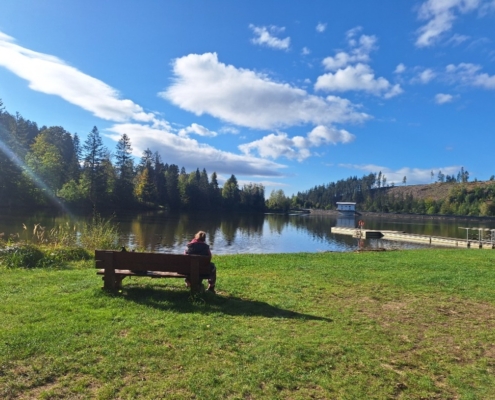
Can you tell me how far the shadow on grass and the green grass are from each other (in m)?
Result: 0.03

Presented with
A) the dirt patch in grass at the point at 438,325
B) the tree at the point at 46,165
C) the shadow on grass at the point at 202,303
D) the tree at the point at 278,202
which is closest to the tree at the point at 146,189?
the tree at the point at 46,165

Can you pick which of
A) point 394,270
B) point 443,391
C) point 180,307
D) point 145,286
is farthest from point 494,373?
point 394,270

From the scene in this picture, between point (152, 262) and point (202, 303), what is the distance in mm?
1228

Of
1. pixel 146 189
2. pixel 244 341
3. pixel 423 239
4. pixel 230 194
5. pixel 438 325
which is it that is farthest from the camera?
pixel 230 194

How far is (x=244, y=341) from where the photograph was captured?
4.53 m

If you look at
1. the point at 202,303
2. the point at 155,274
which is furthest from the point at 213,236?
the point at 202,303

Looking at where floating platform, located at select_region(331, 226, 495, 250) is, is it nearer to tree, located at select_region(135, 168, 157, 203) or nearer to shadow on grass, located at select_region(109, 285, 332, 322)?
shadow on grass, located at select_region(109, 285, 332, 322)

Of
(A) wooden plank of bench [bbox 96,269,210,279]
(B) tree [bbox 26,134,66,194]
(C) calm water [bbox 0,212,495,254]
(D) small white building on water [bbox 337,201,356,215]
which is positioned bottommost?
(C) calm water [bbox 0,212,495,254]

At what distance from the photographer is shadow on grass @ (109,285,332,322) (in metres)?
5.76

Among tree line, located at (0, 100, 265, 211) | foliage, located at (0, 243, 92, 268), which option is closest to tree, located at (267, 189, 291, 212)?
tree line, located at (0, 100, 265, 211)

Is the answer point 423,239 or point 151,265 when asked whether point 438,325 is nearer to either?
point 151,265

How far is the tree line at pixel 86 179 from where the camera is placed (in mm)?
52344

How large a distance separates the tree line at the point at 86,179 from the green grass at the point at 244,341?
52.7 metres

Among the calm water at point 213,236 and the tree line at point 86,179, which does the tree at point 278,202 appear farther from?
the calm water at point 213,236
